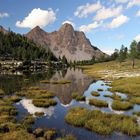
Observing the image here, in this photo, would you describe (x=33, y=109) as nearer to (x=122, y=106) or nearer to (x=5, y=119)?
(x=5, y=119)

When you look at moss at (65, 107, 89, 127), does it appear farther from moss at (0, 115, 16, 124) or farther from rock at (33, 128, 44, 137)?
moss at (0, 115, 16, 124)

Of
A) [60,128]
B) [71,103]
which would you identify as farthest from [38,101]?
[60,128]

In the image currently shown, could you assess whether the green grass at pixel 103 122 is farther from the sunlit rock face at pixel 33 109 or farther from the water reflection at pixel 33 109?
the sunlit rock face at pixel 33 109

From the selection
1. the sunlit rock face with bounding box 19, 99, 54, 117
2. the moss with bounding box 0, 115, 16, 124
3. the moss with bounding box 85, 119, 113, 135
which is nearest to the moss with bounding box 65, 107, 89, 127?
the moss with bounding box 85, 119, 113, 135

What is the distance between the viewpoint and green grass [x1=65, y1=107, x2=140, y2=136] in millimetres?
32406

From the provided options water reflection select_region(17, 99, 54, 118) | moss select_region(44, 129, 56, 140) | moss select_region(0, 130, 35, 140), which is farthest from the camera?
water reflection select_region(17, 99, 54, 118)

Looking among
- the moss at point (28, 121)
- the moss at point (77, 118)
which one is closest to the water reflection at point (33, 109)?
the moss at point (28, 121)

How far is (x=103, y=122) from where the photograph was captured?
116ft

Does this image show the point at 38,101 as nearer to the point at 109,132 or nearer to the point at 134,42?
the point at 109,132

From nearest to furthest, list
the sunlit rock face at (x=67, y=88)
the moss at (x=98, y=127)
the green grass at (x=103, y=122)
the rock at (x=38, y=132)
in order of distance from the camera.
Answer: the rock at (x=38, y=132), the moss at (x=98, y=127), the green grass at (x=103, y=122), the sunlit rock face at (x=67, y=88)

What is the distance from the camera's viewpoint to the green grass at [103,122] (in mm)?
32406

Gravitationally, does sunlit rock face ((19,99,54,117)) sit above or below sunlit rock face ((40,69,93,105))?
above

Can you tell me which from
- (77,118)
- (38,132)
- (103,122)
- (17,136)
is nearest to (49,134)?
(38,132)

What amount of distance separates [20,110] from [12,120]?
8.42 metres
